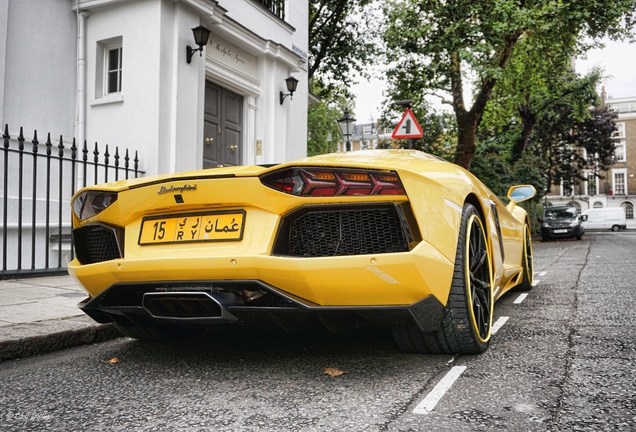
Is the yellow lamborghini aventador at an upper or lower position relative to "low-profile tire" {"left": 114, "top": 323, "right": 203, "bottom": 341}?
upper

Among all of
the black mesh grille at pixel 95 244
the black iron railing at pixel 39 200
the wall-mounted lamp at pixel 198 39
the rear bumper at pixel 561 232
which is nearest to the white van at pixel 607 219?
the rear bumper at pixel 561 232

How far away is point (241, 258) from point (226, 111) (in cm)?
852

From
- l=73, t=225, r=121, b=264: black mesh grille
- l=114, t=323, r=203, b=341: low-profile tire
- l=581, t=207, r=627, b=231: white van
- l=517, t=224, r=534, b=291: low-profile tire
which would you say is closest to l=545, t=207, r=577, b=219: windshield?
l=517, t=224, r=534, b=291: low-profile tire

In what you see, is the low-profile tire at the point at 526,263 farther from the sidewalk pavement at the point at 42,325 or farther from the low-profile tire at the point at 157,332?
the sidewalk pavement at the point at 42,325

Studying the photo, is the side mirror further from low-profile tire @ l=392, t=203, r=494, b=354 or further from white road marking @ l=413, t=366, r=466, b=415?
white road marking @ l=413, t=366, r=466, b=415

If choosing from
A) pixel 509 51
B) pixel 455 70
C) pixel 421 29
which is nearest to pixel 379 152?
pixel 421 29

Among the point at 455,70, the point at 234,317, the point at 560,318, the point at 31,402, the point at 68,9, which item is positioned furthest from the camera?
the point at 455,70

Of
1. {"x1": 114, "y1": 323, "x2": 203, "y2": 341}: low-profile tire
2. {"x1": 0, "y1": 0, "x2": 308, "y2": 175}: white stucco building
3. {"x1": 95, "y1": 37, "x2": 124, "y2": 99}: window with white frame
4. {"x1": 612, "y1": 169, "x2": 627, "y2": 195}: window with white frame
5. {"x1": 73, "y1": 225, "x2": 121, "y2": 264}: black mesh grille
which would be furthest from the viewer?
{"x1": 612, "y1": 169, "x2": 627, "y2": 195}: window with white frame

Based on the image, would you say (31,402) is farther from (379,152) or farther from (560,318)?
(560,318)

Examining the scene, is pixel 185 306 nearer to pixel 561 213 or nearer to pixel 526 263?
pixel 526 263

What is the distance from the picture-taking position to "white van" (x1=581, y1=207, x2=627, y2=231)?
46656 mm

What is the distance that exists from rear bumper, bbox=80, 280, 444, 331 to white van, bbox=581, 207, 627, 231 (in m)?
48.4

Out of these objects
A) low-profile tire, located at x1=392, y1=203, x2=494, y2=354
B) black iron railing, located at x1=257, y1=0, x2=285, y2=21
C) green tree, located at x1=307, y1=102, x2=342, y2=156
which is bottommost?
low-profile tire, located at x1=392, y1=203, x2=494, y2=354

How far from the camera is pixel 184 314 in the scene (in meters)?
2.76
